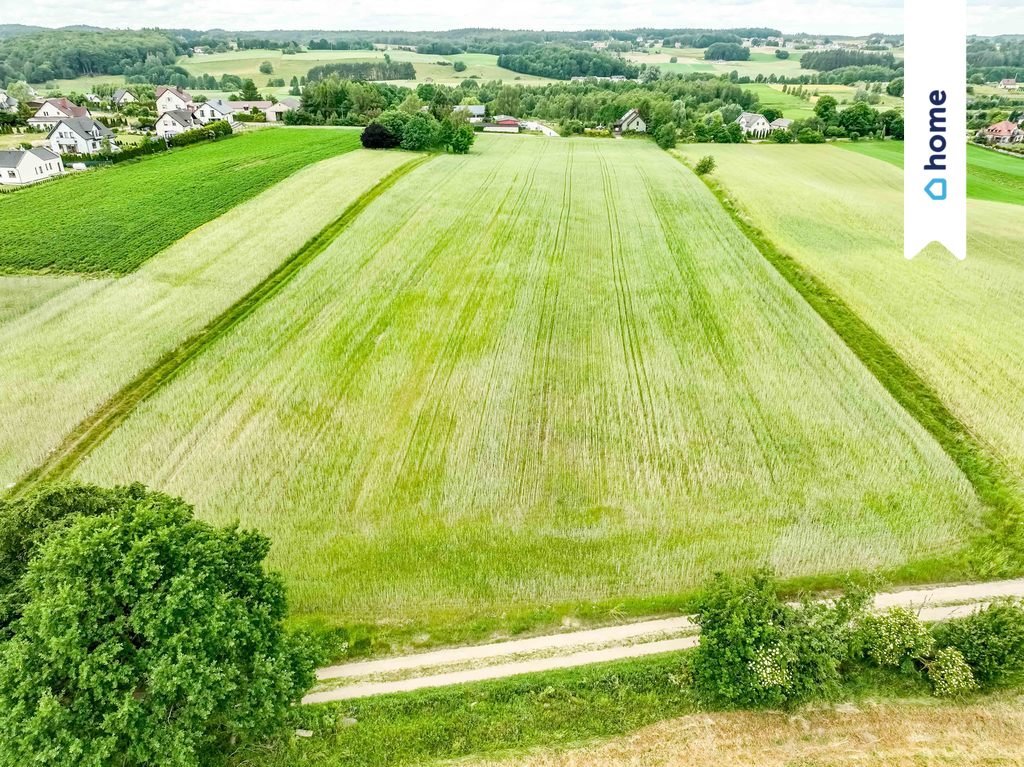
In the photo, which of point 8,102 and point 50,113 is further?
point 8,102

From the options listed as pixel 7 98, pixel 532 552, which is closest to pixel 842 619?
pixel 532 552

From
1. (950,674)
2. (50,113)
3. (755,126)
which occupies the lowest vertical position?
(950,674)

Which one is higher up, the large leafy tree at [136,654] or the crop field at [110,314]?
the crop field at [110,314]

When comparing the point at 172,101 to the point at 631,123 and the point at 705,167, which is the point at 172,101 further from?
the point at 705,167

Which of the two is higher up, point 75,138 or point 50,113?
point 50,113

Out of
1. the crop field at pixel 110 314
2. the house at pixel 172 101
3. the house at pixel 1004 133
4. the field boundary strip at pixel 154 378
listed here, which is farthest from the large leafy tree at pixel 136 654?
the house at pixel 1004 133

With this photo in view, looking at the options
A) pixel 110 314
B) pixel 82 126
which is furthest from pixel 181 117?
pixel 110 314

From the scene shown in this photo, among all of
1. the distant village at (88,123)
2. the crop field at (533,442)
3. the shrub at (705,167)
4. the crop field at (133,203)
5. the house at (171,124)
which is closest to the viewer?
the crop field at (533,442)

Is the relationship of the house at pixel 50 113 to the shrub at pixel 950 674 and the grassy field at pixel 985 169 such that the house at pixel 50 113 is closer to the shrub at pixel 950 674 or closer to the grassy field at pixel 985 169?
the shrub at pixel 950 674
